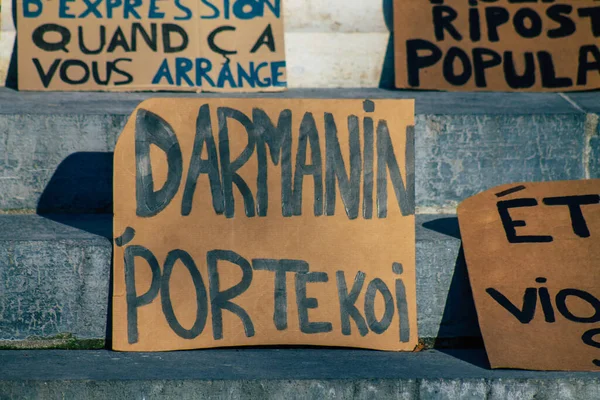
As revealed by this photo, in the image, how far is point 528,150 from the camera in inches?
111

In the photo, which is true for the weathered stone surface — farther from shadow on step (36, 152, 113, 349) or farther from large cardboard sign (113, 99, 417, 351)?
large cardboard sign (113, 99, 417, 351)

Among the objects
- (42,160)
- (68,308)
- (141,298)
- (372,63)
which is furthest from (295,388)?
(372,63)

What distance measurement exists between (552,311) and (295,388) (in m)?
0.76

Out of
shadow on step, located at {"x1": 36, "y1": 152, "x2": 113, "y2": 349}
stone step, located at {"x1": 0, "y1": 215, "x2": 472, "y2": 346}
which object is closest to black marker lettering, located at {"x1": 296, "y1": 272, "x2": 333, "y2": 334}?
stone step, located at {"x1": 0, "y1": 215, "x2": 472, "y2": 346}

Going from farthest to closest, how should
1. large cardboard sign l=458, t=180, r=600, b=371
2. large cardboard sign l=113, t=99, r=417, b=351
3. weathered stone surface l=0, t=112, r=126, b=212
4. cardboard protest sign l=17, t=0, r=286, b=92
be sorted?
cardboard protest sign l=17, t=0, r=286, b=92
weathered stone surface l=0, t=112, r=126, b=212
large cardboard sign l=113, t=99, r=417, b=351
large cardboard sign l=458, t=180, r=600, b=371

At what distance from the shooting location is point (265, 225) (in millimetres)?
2340

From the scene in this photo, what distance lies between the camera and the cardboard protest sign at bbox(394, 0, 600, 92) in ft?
11.1

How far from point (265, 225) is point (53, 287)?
2.06ft

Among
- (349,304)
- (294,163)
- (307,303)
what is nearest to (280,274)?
(307,303)

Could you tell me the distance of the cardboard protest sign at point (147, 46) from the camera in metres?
3.33

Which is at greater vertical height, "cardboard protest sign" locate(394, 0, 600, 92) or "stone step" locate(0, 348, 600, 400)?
"cardboard protest sign" locate(394, 0, 600, 92)

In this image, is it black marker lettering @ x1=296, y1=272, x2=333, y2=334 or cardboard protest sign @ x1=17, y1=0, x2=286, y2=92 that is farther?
cardboard protest sign @ x1=17, y1=0, x2=286, y2=92

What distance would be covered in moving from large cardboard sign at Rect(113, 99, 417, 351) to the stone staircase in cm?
7

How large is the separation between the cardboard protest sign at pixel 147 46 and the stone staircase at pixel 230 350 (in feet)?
0.46
